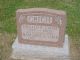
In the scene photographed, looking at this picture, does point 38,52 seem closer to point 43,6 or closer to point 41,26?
point 41,26

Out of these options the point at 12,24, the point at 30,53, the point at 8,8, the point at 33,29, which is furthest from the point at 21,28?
the point at 8,8

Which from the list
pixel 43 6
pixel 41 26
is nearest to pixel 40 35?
pixel 41 26

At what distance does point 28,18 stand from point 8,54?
0.61m

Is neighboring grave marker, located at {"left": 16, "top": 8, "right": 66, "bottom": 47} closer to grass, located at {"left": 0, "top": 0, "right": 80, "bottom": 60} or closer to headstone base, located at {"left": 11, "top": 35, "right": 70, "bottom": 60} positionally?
headstone base, located at {"left": 11, "top": 35, "right": 70, "bottom": 60}

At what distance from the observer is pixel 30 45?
2.99m

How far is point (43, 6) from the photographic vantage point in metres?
4.06

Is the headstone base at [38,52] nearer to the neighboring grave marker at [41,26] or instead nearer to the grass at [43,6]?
the neighboring grave marker at [41,26]

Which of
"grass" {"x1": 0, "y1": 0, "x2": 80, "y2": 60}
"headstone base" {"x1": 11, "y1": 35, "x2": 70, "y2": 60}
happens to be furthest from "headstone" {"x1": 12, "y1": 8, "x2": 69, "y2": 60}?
"grass" {"x1": 0, "y1": 0, "x2": 80, "y2": 60}

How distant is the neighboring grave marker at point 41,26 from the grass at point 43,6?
450 millimetres

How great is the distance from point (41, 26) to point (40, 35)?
0.12 m

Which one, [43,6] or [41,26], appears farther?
[43,6]

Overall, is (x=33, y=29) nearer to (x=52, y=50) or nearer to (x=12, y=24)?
(x=52, y=50)

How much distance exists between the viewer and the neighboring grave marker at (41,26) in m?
2.75

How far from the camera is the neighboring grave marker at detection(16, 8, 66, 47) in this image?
9.04 ft
